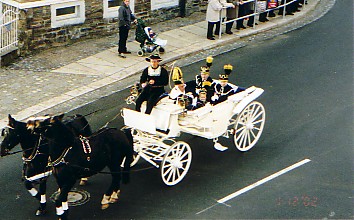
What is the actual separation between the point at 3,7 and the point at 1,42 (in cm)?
114

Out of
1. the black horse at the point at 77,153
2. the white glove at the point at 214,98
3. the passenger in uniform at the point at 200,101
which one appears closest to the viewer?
the black horse at the point at 77,153

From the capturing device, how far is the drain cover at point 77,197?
12.3 meters

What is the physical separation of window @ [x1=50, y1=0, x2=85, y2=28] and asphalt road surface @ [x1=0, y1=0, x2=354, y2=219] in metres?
3.73

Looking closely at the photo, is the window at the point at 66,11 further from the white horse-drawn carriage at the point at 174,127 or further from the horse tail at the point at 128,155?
the horse tail at the point at 128,155

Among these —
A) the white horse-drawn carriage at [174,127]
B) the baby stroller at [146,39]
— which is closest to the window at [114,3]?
the baby stroller at [146,39]

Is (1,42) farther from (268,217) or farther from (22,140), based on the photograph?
(268,217)

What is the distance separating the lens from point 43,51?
1969 centimetres

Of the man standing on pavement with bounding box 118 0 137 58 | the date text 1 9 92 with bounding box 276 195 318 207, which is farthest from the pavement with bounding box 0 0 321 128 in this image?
the date text 1 9 92 with bounding box 276 195 318 207

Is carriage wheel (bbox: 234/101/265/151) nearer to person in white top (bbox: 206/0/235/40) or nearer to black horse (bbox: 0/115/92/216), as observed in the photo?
black horse (bbox: 0/115/92/216)

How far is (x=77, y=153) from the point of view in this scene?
11422mm

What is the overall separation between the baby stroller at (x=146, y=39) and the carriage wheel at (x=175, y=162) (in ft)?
21.8

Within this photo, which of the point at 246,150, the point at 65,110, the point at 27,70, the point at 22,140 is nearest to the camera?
the point at 22,140

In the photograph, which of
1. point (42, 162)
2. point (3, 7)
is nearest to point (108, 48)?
point (3, 7)

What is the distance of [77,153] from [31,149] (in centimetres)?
73
